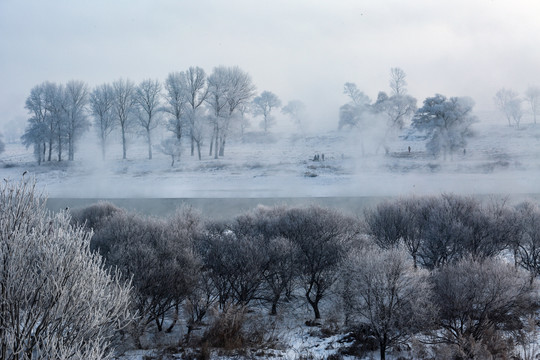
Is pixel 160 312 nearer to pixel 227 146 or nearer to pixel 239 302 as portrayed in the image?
pixel 239 302

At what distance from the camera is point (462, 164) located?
4031cm

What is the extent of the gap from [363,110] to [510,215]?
26421 millimetres

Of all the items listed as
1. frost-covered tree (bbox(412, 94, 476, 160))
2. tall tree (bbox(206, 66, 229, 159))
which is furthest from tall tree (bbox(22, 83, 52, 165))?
frost-covered tree (bbox(412, 94, 476, 160))

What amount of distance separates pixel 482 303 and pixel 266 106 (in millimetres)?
44784

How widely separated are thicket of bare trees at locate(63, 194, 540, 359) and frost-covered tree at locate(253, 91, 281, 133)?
95.7ft

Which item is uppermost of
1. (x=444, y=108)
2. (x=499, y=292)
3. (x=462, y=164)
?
(x=444, y=108)

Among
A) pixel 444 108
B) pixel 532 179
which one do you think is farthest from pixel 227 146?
pixel 532 179

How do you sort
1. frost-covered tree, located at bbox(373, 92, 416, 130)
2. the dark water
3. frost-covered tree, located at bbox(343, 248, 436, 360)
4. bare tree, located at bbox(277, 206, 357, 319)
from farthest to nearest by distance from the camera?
1. frost-covered tree, located at bbox(373, 92, 416, 130)
2. the dark water
3. bare tree, located at bbox(277, 206, 357, 319)
4. frost-covered tree, located at bbox(343, 248, 436, 360)

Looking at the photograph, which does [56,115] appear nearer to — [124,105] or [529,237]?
[124,105]

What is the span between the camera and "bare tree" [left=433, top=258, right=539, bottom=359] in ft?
44.3

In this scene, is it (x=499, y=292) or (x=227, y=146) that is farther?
(x=227, y=146)

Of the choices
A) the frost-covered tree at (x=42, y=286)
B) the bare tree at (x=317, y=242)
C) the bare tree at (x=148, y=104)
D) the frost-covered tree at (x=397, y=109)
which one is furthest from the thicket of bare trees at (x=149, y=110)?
the frost-covered tree at (x=42, y=286)

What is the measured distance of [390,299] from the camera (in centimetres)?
1380

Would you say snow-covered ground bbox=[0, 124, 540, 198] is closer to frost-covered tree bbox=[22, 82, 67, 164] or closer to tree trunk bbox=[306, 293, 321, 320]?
frost-covered tree bbox=[22, 82, 67, 164]
